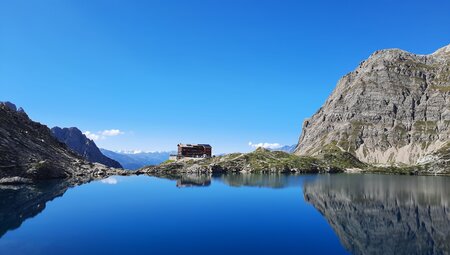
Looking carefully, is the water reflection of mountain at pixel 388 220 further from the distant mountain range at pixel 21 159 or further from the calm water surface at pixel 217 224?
the distant mountain range at pixel 21 159

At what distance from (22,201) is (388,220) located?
347 feet

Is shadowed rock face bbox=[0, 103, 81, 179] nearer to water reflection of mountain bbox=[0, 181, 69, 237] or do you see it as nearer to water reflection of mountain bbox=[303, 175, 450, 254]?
water reflection of mountain bbox=[0, 181, 69, 237]

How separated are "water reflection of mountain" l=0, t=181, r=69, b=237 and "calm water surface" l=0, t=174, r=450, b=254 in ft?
0.75

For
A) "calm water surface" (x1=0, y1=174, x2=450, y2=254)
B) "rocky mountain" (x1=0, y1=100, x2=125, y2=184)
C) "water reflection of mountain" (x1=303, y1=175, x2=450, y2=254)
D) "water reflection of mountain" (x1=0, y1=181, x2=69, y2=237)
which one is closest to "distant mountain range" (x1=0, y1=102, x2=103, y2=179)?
"rocky mountain" (x1=0, y1=100, x2=125, y2=184)

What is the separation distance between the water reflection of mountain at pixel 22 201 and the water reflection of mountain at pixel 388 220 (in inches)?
2737

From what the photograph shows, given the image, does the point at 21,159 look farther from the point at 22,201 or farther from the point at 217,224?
the point at 217,224

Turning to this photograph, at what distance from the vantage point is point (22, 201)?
355 feet

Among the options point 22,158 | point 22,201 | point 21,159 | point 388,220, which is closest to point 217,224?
point 388,220

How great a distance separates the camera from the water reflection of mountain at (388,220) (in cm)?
6538

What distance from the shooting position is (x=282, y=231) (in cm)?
7481

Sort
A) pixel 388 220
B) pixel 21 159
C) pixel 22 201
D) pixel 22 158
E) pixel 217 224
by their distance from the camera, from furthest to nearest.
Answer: pixel 22 158 → pixel 21 159 → pixel 22 201 → pixel 388 220 → pixel 217 224

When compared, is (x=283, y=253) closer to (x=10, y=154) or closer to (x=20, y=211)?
(x=20, y=211)

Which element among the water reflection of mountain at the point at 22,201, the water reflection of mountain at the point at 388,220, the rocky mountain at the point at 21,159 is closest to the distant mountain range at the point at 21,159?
the rocky mountain at the point at 21,159

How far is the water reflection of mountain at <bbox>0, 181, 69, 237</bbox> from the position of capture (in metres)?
78.8
